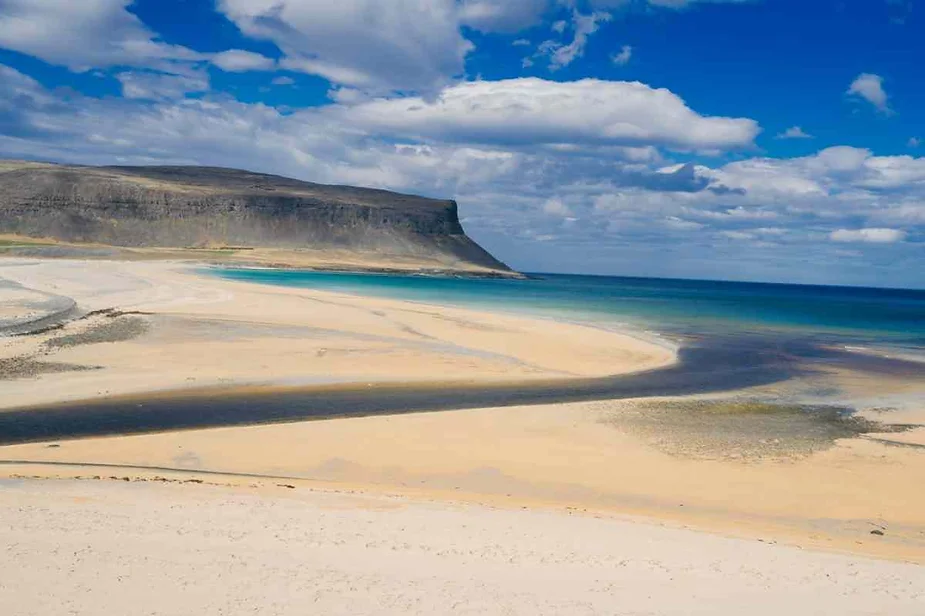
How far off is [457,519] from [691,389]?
15.3m

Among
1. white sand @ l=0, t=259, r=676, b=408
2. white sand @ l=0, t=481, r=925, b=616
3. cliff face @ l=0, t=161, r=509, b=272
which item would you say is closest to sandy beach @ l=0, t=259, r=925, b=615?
white sand @ l=0, t=481, r=925, b=616

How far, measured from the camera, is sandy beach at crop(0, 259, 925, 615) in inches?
260

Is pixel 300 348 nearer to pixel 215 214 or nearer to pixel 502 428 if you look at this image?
pixel 502 428

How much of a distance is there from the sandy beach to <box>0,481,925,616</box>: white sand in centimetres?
3

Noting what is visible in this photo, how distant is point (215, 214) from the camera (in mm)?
161000

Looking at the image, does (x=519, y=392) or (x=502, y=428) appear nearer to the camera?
(x=502, y=428)

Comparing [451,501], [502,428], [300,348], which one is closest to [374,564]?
[451,501]

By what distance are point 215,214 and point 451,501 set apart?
16143 centimetres

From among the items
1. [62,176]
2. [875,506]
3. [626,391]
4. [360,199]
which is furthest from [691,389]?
[360,199]

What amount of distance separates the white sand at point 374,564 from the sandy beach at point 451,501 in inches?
1.2

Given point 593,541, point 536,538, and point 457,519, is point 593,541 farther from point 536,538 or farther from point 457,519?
point 457,519

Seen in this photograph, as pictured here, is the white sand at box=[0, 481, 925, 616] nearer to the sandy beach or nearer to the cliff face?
the sandy beach

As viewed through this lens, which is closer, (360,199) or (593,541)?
(593,541)

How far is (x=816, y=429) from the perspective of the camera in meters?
16.9
